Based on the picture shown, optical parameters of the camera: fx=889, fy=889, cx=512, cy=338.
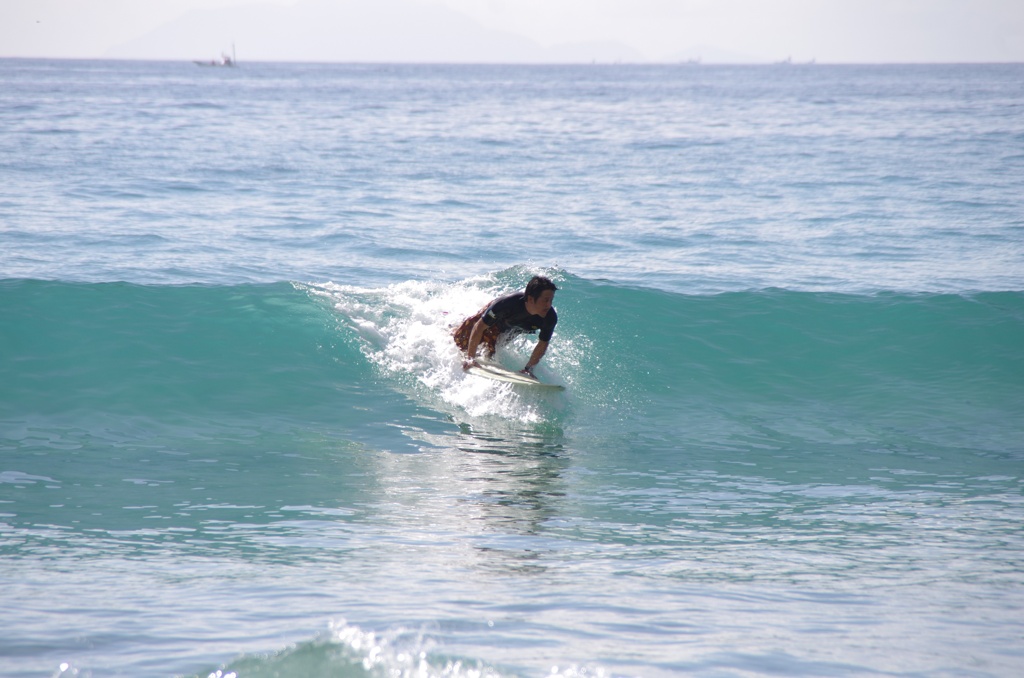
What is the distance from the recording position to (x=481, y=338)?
9.37 meters

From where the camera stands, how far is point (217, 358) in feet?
36.0

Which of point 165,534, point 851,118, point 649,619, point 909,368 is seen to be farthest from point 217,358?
point 851,118

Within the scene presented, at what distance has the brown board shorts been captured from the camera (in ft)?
31.5

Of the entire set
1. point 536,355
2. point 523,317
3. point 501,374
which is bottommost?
point 501,374

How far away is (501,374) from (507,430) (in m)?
0.70

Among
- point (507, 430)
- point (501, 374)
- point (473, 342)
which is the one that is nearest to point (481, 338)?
point (473, 342)

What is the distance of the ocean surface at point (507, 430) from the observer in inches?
171

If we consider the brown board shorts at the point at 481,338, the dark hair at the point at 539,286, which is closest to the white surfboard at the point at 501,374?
the brown board shorts at the point at 481,338

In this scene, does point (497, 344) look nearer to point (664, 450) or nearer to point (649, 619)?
point (664, 450)

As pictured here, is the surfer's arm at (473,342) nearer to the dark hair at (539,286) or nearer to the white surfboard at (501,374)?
the white surfboard at (501,374)

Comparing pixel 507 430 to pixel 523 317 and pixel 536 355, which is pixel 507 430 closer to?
pixel 536 355

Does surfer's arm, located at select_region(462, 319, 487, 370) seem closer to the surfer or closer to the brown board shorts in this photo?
the surfer

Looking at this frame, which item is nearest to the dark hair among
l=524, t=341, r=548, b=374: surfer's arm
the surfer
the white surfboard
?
the surfer

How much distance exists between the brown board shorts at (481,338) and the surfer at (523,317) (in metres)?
0.03
